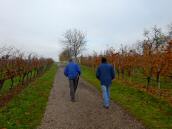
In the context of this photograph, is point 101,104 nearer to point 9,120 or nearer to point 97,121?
point 97,121

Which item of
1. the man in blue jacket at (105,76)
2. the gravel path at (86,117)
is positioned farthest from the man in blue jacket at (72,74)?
the man in blue jacket at (105,76)

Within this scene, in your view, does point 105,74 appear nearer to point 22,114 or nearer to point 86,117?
point 86,117

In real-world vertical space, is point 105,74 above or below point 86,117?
above

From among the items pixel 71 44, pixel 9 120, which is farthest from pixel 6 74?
pixel 71 44

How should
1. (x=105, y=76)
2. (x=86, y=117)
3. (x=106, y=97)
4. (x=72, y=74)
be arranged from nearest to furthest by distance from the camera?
(x=86, y=117) < (x=106, y=97) < (x=105, y=76) < (x=72, y=74)

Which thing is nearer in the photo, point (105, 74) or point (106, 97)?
point (106, 97)

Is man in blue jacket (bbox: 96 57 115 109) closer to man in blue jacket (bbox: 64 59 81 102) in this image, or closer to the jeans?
the jeans

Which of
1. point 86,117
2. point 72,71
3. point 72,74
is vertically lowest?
point 86,117

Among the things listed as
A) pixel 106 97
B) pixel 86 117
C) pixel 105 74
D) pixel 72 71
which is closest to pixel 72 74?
pixel 72 71

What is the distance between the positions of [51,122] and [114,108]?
129 inches

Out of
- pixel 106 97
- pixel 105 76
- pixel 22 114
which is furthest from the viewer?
pixel 105 76

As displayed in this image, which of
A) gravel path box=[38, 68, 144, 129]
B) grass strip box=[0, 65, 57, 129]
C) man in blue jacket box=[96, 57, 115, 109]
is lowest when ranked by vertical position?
gravel path box=[38, 68, 144, 129]

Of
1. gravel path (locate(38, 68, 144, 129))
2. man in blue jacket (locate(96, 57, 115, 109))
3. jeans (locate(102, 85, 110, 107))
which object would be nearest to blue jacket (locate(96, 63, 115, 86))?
man in blue jacket (locate(96, 57, 115, 109))

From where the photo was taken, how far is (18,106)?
11.9m
